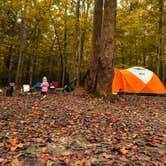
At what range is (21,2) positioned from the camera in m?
25.6

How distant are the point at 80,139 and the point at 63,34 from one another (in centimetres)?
2947

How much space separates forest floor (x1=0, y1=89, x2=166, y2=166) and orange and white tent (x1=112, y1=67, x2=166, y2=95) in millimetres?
9644

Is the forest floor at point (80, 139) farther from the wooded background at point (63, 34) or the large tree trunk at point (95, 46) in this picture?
the wooded background at point (63, 34)

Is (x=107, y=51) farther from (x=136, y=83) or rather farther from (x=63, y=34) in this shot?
(x=63, y=34)

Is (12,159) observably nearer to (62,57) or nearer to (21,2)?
(21,2)

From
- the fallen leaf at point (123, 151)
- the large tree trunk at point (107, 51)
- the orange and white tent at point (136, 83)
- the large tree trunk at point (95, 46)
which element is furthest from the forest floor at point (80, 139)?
the orange and white tent at point (136, 83)

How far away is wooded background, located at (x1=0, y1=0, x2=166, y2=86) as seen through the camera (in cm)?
2294

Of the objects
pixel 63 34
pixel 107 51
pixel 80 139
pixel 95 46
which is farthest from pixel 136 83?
pixel 63 34

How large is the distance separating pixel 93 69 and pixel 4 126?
7.33 meters

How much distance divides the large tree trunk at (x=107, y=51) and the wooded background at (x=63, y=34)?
30.6ft

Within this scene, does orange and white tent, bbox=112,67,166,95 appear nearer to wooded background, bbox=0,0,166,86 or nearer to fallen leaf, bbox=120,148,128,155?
wooded background, bbox=0,0,166,86

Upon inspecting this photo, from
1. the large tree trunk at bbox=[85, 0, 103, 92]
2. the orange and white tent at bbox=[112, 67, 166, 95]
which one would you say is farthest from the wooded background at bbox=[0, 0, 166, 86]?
the large tree trunk at bbox=[85, 0, 103, 92]

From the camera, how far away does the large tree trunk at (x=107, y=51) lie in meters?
11.4

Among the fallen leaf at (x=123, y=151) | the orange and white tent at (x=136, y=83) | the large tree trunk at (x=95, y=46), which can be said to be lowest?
the fallen leaf at (x=123, y=151)
